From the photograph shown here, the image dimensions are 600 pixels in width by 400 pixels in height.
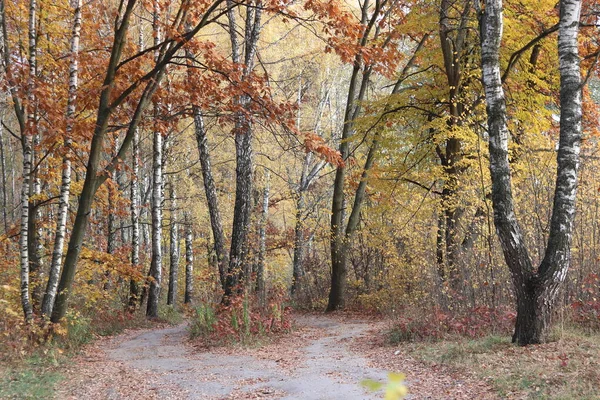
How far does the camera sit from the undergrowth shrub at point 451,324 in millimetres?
7988

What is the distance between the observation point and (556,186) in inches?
250

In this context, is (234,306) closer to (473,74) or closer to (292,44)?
(473,74)

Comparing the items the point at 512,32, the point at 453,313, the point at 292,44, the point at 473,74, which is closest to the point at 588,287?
the point at 453,313

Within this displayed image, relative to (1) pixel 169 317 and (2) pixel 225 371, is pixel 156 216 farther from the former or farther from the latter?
(2) pixel 225 371

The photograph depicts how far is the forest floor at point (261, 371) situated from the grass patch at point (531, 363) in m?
0.22

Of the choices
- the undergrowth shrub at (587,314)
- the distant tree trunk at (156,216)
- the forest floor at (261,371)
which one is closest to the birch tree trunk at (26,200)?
the forest floor at (261,371)

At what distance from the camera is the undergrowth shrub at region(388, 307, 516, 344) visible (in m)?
7.99

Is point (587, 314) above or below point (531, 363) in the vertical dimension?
above

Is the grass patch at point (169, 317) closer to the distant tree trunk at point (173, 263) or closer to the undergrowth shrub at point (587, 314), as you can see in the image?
the distant tree trunk at point (173, 263)

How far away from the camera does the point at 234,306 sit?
10203 millimetres

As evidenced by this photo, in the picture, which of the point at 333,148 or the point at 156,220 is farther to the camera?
the point at 156,220

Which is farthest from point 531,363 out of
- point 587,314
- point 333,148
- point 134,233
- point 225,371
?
point 134,233

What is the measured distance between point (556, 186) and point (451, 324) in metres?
2.98

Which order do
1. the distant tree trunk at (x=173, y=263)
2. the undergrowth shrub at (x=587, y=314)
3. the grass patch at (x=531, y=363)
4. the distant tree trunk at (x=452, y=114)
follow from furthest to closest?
the distant tree trunk at (x=173, y=263)
the distant tree trunk at (x=452, y=114)
the undergrowth shrub at (x=587, y=314)
the grass patch at (x=531, y=363)
